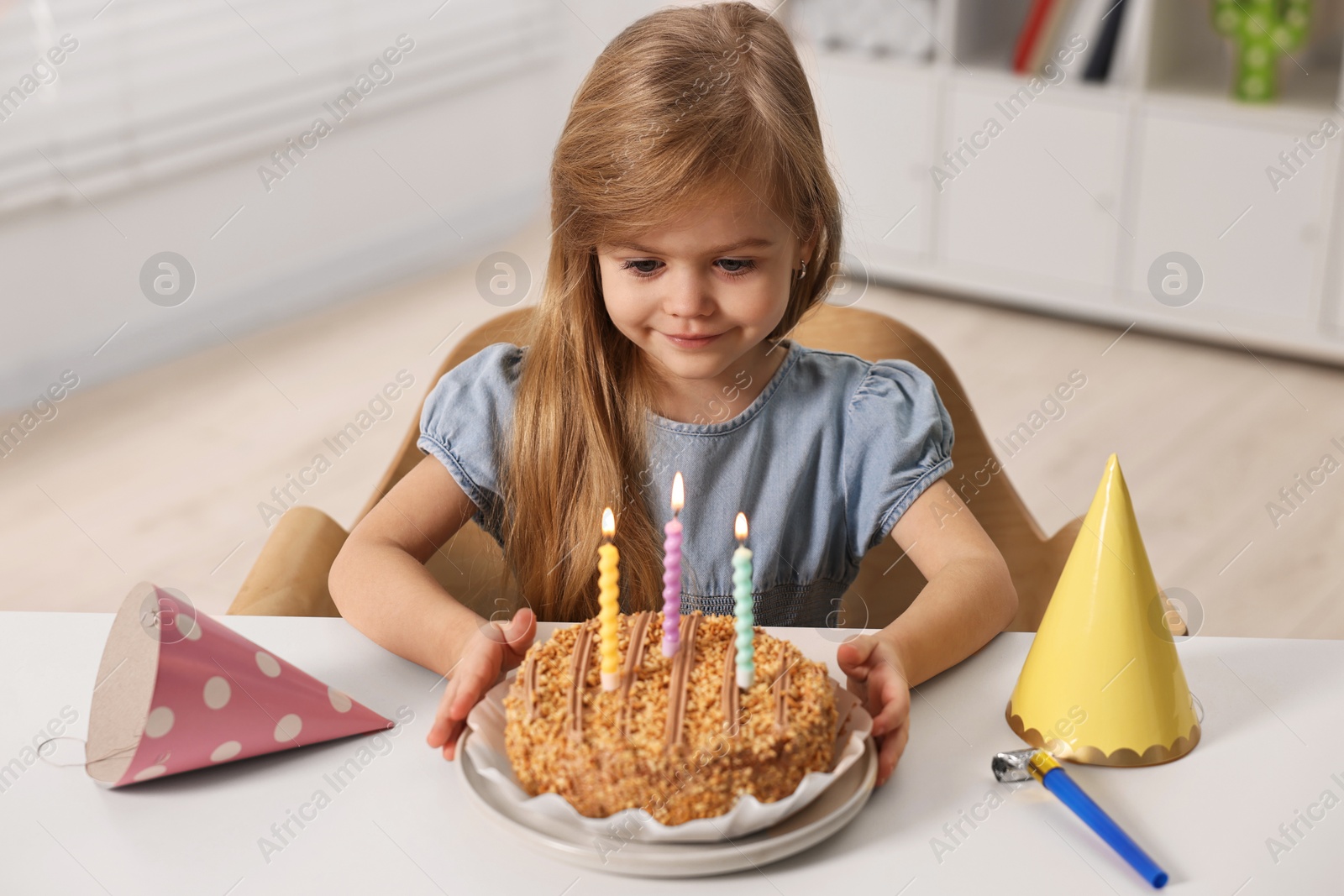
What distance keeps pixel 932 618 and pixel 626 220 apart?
1.34 ft

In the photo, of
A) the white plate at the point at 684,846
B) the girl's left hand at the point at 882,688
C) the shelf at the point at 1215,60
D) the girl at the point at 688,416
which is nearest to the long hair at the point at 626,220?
the girl at the point at 688,416

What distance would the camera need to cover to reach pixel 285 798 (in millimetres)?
870

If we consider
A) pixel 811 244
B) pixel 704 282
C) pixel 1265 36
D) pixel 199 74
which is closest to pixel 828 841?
pixel 704 282

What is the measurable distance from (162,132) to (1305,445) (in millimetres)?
2732

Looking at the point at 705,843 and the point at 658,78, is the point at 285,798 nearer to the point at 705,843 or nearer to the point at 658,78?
the point at 705,843

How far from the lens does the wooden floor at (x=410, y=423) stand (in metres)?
2.46

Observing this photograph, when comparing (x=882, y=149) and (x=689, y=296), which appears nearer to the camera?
(x=689, y=296)

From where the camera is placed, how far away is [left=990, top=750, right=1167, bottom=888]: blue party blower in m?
0.79

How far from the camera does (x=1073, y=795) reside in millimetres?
842

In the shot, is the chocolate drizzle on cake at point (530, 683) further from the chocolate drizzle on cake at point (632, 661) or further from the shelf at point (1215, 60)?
the shelf at point (1215, 60)

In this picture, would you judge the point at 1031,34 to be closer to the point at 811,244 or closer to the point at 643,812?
the point at 811,244

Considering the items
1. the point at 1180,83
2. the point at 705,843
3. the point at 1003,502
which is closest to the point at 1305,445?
the point at 1180,83

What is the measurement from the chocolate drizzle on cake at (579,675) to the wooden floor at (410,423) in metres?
1.62

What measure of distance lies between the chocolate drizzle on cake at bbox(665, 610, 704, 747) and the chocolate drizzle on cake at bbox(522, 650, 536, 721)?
9cm
